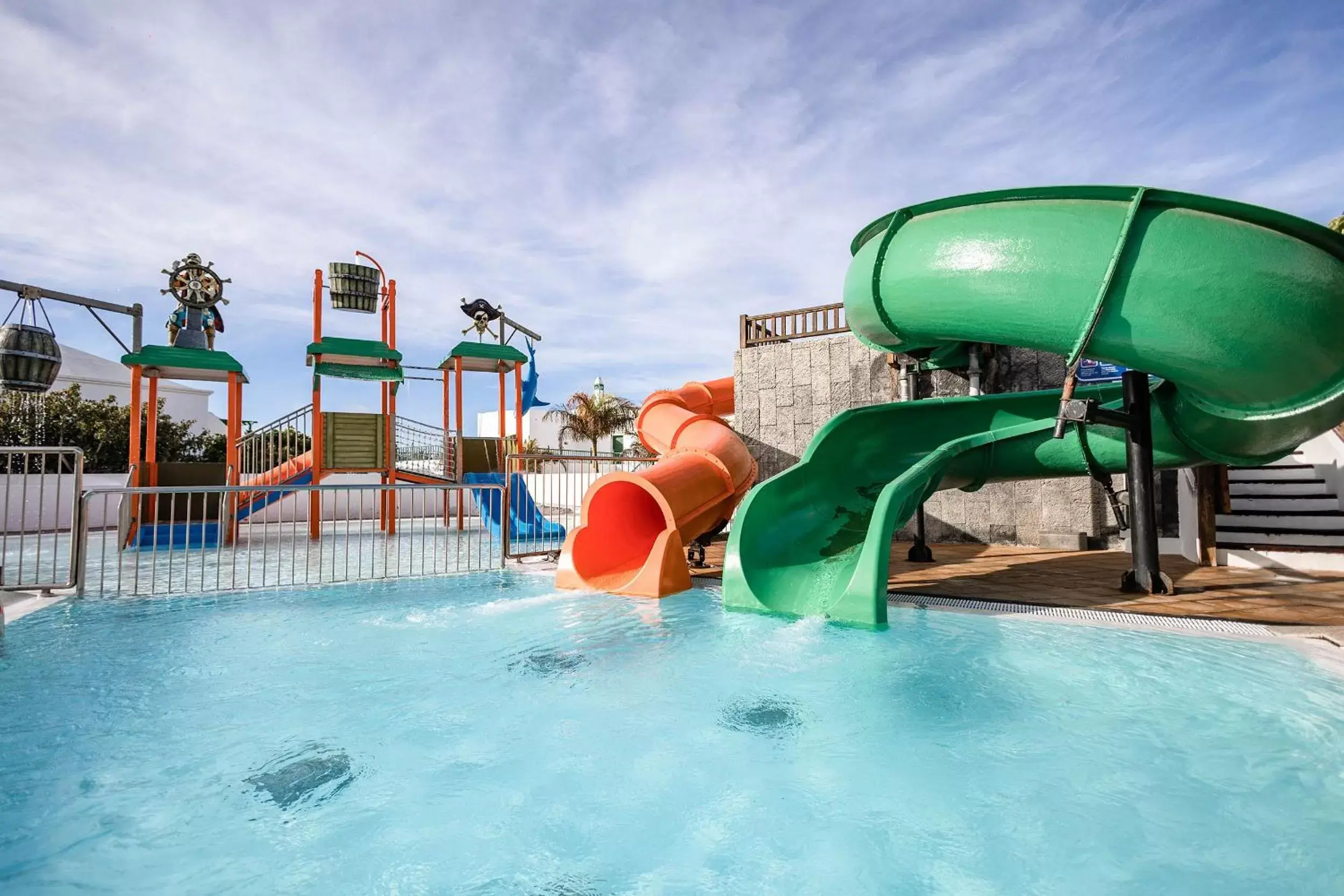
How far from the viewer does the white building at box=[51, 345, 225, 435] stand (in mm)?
27391

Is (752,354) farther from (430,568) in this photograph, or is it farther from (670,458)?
(430,568)

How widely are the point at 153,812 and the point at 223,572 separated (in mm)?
7021

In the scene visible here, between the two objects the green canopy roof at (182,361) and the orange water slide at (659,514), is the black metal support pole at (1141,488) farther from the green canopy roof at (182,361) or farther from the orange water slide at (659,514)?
the green canopy roof at (182,361)

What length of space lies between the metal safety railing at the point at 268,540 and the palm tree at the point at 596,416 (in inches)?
421

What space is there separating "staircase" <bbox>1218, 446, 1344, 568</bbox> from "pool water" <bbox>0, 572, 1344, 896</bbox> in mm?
4121

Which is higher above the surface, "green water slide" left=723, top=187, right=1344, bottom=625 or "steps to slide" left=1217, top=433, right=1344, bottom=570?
"green water slide" left=723, top=187, right=1344, bottom=625

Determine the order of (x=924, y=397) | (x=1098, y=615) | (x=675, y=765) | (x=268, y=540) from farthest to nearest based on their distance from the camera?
(x=268, y=540) → (x=924, y=397) → (x=1098, y=615) → (x=675, y=765)

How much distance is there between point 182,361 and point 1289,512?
16.8m

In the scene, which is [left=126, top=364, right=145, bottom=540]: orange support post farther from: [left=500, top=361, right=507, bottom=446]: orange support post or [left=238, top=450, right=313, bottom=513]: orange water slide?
[left=500, top=361, right=507, bottom=446]: orange support post

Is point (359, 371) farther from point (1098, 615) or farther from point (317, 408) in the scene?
point (1098, 615)

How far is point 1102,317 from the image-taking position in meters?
4.18

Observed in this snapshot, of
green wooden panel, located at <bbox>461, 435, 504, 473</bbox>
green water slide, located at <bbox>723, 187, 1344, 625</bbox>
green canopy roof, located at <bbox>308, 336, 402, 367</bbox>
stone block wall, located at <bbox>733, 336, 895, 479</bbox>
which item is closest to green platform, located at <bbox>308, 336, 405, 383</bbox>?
green canopy roof, located at <bbox>308, 336, 402, 367</bbox>

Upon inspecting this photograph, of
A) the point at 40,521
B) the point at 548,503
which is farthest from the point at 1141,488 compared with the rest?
the point at 548,503

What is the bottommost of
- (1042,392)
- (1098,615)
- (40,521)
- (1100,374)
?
(1098,615)
